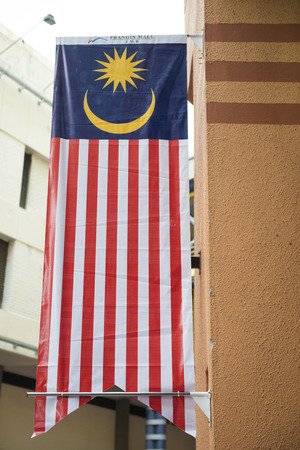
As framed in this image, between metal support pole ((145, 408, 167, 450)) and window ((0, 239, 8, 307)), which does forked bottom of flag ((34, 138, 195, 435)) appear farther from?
metal support pole ((145, 408, 167, 450))

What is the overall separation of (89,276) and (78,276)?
3.6 inches

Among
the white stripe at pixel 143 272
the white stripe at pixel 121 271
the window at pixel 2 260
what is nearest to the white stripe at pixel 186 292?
the white stripe at pixel 143 272

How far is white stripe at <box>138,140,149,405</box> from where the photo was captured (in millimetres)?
4871

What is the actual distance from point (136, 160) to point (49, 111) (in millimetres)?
14865

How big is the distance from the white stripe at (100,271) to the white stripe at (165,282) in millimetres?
474

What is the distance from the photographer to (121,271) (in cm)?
520

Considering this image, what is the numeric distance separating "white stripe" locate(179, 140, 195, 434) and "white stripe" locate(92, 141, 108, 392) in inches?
25.5

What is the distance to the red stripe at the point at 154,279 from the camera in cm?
485

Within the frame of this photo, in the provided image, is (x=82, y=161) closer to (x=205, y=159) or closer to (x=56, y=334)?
(x=205, y=159)

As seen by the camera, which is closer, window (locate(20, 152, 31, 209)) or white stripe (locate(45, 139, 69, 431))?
white stripe (locate(45, 139, 69, 431))

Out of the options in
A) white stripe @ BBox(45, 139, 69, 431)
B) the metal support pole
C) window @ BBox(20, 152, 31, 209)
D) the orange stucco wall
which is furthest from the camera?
window @ BBox(20, 152, 31, 209)

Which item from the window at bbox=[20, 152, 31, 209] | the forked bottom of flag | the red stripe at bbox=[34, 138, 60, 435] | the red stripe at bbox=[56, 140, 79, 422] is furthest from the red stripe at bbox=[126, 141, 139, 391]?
the window at bbox=[20, 152, 31, 209]

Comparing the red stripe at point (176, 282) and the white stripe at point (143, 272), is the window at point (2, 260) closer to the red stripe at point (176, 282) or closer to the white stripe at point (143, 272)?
the white stripe at point (143, 272)

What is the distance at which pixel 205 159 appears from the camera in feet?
16.7
